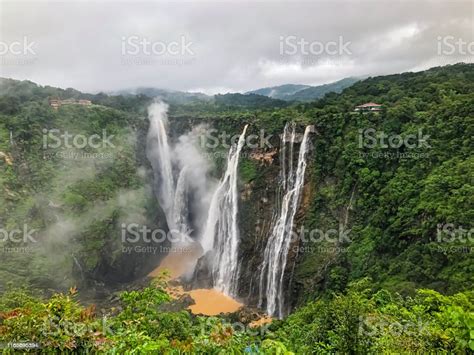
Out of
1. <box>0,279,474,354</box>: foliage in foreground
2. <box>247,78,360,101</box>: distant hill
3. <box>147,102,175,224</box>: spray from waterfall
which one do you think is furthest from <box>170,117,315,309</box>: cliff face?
<box>247,78,360,101</box>: distant hill

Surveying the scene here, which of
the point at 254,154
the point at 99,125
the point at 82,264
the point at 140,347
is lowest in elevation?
the point at 82,264

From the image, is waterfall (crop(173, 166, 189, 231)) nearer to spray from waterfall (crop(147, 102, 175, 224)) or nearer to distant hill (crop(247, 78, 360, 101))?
spray from waterfall (crop(147, 102, 175, 224))

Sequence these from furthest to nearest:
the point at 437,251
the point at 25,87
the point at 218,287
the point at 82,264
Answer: the point at 25,87 → the point at 218,287 → the point at 82,264 → the point at 437,251

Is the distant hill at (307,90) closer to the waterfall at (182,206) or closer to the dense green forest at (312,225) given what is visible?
the waterfall at (182,206)

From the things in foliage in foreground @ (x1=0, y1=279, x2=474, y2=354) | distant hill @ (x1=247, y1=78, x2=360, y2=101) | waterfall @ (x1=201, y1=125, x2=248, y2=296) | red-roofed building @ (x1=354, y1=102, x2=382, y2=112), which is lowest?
waterfall @ (x1=201, y1=125, x2=248, y2=296)

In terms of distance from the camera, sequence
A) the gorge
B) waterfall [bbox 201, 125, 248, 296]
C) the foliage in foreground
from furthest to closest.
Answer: waterfall [bbox 201, 125, 248, 296]
the gorge
the foliage in foreground

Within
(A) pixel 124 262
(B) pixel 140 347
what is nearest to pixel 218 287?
(A) pixel 124 262

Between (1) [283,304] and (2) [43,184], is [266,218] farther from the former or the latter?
(2) [43,184]

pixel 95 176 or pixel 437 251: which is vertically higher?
pixel 95 176
